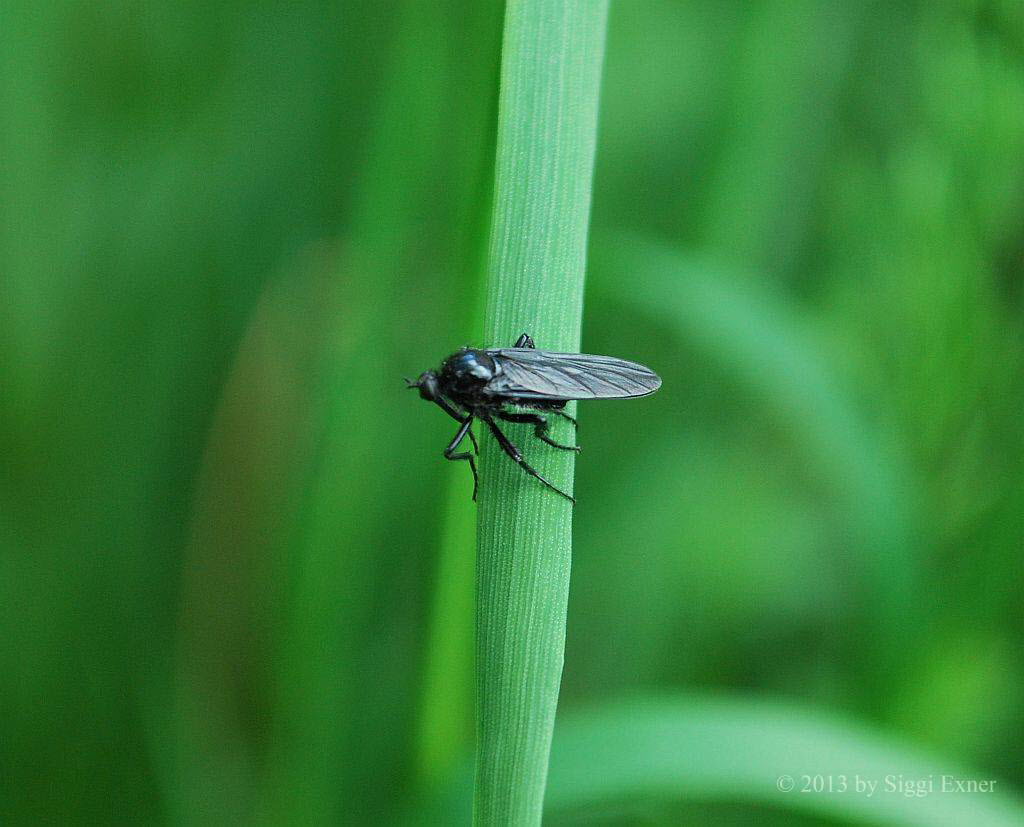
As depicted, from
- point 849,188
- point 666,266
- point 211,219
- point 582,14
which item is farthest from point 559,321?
point 849,188

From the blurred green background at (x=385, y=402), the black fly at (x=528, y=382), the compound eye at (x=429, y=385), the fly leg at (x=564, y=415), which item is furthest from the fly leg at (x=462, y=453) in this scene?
the blurred green background at (x=385, y=402)

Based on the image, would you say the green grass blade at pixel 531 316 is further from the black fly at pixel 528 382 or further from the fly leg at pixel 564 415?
the black fly at pixel 528 382

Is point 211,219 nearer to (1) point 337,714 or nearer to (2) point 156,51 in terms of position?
(2) point 156,51

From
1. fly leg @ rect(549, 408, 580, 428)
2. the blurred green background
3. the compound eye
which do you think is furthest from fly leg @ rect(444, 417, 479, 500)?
the blurred green background

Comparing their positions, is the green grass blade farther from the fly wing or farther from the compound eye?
the compound eye

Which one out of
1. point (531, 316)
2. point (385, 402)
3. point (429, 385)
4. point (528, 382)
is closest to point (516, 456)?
point (531, 316)
